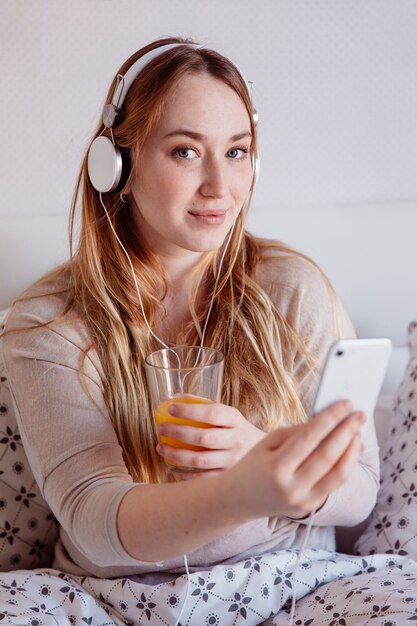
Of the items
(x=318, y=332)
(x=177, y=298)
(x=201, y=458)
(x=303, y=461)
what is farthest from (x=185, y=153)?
(x=303, y=461)

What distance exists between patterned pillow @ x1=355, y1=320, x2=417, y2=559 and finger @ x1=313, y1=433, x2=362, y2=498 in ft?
2.38

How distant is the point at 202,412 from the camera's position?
100 cm

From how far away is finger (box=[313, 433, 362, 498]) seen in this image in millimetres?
757

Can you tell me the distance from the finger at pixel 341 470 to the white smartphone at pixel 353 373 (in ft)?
0.12

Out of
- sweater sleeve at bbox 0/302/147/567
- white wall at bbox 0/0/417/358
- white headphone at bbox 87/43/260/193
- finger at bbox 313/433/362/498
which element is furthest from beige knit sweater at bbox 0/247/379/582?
white wall at bbox 0/0/417/358

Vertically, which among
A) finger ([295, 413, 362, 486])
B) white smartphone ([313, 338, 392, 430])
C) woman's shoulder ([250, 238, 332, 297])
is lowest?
woman's shoulder ([250, 238, 332, 297])

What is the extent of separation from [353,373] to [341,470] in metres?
0.10

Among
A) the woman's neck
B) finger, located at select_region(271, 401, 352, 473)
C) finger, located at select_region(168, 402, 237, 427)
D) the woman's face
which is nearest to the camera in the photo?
finger, located at select_region(271, 401, 352, 473)

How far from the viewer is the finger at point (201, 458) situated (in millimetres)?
1019

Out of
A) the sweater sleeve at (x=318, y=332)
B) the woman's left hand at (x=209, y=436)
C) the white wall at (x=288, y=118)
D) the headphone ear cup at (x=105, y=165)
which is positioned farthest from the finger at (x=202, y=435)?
the white wall at (x=288, y=118)

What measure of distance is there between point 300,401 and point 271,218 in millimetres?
609

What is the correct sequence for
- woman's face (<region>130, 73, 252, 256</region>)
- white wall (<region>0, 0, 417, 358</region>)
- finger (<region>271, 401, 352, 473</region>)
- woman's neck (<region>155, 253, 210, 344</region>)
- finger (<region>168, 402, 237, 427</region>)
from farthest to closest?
white wall (<region>0, 0, 417, 358</region>) → woman's neck (<region>155, 253, 210, 344</region>) → woman's face (<region>130, 73, 252, 256</region>) → finger (<region>168, 402, 237, 427</region>) → finger (<region>271, 401, 352, 473</region>)

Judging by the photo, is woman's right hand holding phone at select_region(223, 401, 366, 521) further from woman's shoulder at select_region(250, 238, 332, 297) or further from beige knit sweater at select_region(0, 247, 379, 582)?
woman's shoulder at select_region(250, 238, 332, 297)

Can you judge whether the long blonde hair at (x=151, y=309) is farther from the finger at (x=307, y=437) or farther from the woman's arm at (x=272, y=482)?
the finger at (x=307, y=437)
